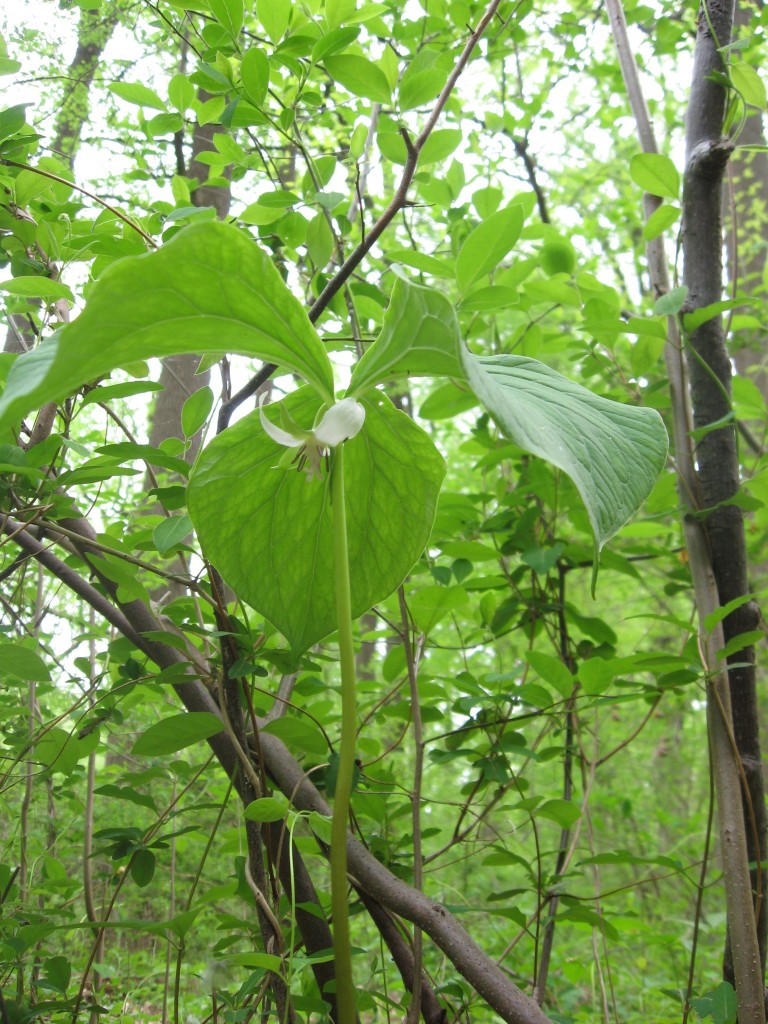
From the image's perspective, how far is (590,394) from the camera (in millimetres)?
375

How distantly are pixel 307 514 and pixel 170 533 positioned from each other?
12cm

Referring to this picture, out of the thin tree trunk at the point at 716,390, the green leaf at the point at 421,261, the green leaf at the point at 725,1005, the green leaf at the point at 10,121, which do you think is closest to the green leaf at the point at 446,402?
the green leaf at the point at 421,261

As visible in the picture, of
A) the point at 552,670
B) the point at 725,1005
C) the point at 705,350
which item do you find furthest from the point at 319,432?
the point at 705,350

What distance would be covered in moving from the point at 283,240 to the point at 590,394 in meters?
0.53

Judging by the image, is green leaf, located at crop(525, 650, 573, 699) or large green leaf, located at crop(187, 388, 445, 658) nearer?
large green leaf, located at crop(187, 388, 445, 658)

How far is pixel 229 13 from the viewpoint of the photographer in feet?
2.10

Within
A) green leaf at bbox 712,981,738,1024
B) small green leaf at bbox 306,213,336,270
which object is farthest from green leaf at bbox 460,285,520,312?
green leaf at bbox 712,981,738,1024

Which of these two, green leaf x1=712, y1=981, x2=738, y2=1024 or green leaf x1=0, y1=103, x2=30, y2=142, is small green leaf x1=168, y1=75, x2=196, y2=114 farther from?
green leaf x1=712, y1=981, x2=738, y2=1024

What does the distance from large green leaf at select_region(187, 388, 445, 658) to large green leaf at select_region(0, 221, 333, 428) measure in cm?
10

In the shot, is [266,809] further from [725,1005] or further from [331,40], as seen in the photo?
[331,40]

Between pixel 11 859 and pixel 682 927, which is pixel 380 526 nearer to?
pixel 11 859

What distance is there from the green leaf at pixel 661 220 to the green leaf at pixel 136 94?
52 centimetres

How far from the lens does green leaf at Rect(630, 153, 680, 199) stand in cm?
80

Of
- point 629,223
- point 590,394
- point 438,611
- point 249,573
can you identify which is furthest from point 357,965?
point 629,223
